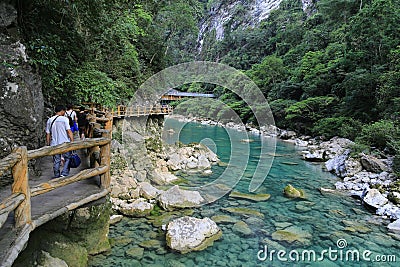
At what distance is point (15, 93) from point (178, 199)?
16.0 feet

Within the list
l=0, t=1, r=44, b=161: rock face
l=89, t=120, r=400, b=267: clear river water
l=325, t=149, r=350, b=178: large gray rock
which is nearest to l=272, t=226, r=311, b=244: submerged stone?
l=89, t=120, r=400, b=267: clear river water

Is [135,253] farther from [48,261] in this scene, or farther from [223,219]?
[223,219]

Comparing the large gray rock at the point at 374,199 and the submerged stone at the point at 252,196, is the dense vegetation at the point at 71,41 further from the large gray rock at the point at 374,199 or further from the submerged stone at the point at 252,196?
the large gray rock at the point at 374,199

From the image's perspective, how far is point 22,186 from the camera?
111 inches

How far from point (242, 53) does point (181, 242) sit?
48.3 m

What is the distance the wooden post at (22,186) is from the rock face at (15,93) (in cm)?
150

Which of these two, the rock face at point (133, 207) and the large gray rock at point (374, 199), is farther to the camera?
the large gray rock at point (374, 199)

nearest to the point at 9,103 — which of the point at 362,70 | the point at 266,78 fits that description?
the point at 362,70

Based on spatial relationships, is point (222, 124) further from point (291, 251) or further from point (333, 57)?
point (291, 251)

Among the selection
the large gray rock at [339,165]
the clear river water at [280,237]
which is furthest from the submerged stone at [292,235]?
the large gray rock at [339,165]

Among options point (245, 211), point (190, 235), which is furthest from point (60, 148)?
point (245, 211)

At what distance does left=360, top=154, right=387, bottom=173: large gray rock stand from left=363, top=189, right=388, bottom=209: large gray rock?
2.51m

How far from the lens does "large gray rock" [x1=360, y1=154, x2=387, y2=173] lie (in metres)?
10.6

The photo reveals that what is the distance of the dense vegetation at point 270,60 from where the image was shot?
5.66 meters
